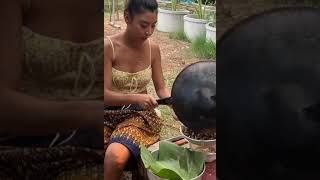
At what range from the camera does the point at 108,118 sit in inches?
86.2

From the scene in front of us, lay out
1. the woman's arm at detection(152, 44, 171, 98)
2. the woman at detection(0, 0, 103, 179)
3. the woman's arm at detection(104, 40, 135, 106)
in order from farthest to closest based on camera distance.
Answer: the woman's arm at detection(152, 44, 171, 98) < the woman's arm at detection(104, 40, 135, 106) < the woman at detection(0, 0, 103, 179)

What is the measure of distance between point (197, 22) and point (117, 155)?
2.70 m

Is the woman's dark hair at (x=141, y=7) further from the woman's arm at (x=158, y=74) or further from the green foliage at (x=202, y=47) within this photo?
the green foliage at (x=202, y=47)

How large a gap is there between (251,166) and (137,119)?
90cm

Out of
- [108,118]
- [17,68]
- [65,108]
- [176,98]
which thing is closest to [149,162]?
[176,98]

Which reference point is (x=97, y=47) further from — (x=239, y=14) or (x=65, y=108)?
(x=239, y=14)

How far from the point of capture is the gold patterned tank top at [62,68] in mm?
1241

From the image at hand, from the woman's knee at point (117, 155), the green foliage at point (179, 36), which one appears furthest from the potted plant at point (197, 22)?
the woman's knee at point (117, 155)

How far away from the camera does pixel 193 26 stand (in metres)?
4.54

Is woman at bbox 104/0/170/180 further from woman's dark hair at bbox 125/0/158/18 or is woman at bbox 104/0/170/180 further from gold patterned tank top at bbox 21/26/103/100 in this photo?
gold patterned tank top at bbox 21/26/103/100

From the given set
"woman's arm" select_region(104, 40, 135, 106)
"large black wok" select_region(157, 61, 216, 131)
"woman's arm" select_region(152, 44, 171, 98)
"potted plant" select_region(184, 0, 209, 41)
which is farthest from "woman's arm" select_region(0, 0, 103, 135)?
"potted plant" select_region(184, 0, 209, 41)

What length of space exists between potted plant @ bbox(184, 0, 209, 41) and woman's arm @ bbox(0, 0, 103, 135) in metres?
3.12

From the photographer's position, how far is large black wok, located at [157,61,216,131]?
1681 millimetres

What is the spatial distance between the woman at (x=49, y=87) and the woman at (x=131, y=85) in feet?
2.31
